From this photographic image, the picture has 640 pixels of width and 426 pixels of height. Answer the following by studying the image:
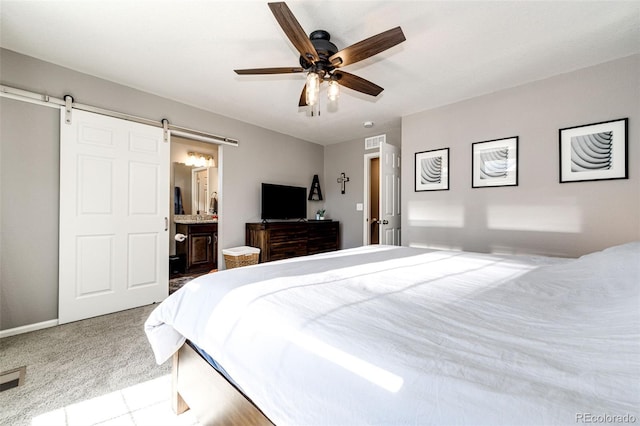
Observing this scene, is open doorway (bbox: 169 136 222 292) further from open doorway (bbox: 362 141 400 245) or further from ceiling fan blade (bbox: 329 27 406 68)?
ceiling fan blade (bbox: 329 27 406 68)

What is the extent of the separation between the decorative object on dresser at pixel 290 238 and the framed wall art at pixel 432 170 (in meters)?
1.88

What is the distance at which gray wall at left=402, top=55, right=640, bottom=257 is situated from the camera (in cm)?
239

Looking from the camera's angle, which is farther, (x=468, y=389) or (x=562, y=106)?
(x=562, y=106)

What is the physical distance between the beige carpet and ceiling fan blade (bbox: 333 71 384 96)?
250cm

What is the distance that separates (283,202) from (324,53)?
2952mm

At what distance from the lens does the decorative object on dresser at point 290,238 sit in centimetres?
407

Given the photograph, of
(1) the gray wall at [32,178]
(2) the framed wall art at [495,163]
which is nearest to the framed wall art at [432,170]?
(2) the framed wall art at [495,163]

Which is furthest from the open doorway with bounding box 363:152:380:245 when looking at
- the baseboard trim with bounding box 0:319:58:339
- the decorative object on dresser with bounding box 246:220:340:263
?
the baseboard trim with bounding box 0:319:58:339

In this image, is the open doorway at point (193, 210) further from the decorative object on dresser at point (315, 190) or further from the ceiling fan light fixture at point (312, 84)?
the ceiling fan light fixture at point (312, 84)

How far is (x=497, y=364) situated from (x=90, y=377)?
2377 mm

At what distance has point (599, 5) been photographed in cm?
180

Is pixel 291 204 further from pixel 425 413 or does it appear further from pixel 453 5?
pixel 425 413

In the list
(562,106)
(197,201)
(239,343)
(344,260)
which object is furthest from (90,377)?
(562,106)

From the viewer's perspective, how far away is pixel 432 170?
3562 millimetres
